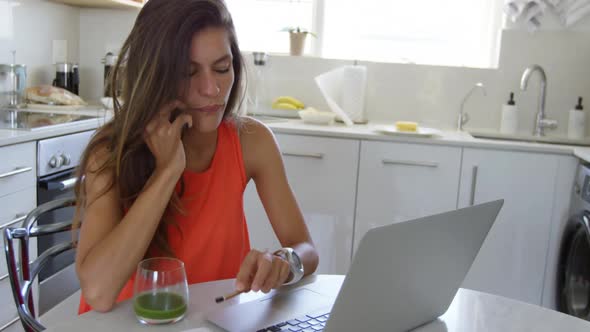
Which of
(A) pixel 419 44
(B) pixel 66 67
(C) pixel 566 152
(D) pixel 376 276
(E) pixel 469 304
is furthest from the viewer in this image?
(A) pixel 419 44

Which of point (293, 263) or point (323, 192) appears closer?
point (293, 263)

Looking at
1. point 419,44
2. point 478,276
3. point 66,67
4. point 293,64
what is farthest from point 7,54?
point 478,276

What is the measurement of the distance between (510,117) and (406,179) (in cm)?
74

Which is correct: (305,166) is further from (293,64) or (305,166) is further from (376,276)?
(376,276)

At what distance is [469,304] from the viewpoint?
1092 millimetres

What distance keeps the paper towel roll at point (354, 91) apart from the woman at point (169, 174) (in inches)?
72.3

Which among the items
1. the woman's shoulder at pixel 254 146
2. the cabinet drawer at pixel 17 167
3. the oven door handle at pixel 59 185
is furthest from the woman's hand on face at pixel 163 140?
the oven door handle at pixel 59 185

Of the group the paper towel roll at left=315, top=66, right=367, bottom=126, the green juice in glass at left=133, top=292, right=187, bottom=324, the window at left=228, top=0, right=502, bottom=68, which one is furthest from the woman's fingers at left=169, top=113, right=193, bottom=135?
the window at left=228, top=0, right=502, bottom=68

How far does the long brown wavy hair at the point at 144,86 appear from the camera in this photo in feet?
3.98

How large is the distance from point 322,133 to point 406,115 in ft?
2.38

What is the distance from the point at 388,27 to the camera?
3463mm

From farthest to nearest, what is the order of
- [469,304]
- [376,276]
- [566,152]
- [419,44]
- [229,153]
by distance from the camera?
1. [419,44]
2. [566,152]
3. [229,153]
4. [469,304]
5. [376,276]

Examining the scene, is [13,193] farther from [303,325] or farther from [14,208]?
[303,325]

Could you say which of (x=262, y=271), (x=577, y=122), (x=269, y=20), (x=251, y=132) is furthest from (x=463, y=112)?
(x=262, y=271)
